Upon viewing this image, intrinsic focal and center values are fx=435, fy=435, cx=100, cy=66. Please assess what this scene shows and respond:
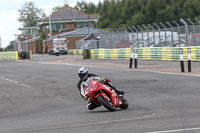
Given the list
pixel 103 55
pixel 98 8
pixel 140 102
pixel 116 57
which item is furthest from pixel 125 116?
pixel 98 8

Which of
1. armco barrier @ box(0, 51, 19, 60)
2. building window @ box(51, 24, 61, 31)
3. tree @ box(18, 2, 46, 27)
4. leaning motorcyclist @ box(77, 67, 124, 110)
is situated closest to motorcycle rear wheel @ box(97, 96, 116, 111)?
leaning motorcyclist @ box(77, 67, 124, 110)

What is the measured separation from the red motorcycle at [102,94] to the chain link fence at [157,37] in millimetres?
17548

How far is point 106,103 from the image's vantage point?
30.5ft

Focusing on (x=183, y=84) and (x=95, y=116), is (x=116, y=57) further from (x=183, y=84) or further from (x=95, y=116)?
(x=95, y=116)

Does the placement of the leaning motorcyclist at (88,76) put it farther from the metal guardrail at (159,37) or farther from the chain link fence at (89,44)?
the chain link fence at (89,44)

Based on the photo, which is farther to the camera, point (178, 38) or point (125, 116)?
point (178, 38)

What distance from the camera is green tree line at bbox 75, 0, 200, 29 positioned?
103 metres

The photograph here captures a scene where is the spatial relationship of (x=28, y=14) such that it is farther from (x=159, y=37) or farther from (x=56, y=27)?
(x=159, y=37)

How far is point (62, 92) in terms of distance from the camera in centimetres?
1441

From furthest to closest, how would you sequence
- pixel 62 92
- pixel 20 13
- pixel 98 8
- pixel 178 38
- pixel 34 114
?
pixel 98 8
pixel 20 13
pixel 178 38
pixel 62 92
pixel 34 114

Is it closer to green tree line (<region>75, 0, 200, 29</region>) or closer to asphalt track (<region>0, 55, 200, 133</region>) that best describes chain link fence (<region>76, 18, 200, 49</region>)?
asphalt track (<region>0, 55, 200, 133</region>)

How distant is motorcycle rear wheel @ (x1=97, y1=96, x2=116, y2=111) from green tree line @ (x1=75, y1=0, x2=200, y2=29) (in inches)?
2849

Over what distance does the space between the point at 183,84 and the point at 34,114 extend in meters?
6.24

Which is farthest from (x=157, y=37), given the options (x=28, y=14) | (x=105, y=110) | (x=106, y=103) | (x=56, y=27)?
(x=28, y=14)
